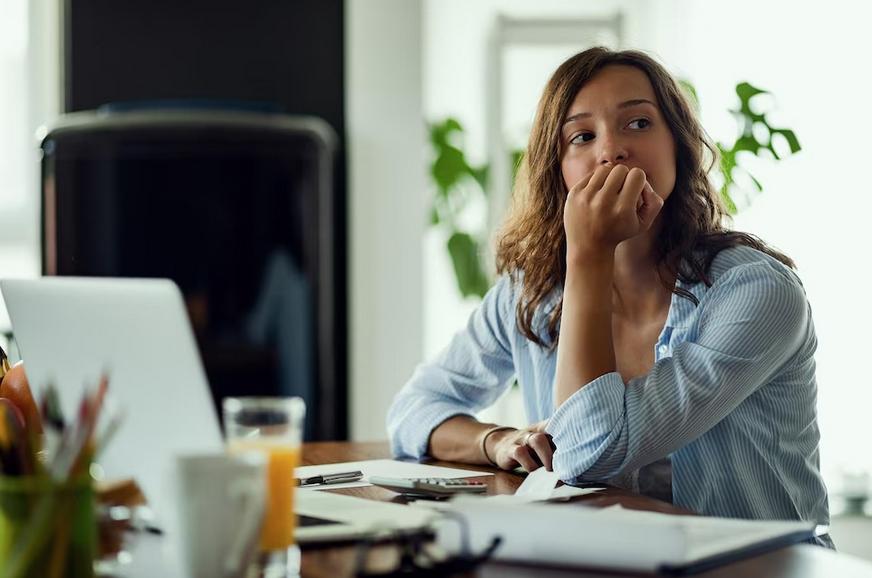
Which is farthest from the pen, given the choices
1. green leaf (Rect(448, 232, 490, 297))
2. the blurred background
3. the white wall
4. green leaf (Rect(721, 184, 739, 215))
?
green leaf (Rect(448, 232, 490, 297))

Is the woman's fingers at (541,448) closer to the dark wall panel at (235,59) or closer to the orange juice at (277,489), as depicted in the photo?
the orange juice at (277,489)

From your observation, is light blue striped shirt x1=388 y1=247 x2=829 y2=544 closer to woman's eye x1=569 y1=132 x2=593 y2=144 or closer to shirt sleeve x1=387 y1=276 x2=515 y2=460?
shirt sleeve x1=387 y1=276 x2=515 y2=460

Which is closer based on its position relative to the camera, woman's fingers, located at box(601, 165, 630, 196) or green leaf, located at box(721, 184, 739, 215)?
woman's fingers, located at box(601, 165, 630, 196)

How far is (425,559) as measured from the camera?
2.64ft

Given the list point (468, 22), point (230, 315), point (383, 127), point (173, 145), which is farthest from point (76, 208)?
point (468, 22)

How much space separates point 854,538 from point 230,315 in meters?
2.10

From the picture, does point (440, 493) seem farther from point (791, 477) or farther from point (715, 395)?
point (791, 477)

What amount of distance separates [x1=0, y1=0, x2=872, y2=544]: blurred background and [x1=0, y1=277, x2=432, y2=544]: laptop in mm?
2057

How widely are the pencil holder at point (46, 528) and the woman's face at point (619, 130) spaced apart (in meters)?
1.04

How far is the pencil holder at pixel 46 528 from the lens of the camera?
2.15 feet

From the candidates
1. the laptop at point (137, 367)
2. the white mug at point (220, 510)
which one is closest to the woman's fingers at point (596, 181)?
the laptop at point (137, 367)

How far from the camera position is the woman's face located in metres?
1.56

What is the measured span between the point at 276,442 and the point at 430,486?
0.39 meters

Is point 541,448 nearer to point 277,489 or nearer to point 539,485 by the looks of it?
point 539,485
